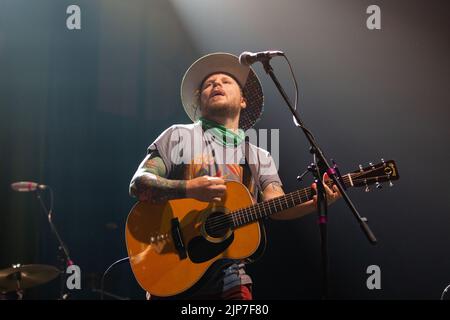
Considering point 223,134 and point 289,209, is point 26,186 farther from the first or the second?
point 289,209

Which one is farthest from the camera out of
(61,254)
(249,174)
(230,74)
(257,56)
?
(61,254)

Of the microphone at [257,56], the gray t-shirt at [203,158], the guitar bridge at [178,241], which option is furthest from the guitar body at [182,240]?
the microphone at [257,56]

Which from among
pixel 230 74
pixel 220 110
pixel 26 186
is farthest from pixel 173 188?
pixel 26 186

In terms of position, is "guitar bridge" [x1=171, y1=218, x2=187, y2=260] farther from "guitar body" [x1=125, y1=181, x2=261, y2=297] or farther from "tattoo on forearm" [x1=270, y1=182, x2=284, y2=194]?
"tattoo on forearm" [x1=270, y1=182, x2=284, y2=194]

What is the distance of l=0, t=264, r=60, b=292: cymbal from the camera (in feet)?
9.93

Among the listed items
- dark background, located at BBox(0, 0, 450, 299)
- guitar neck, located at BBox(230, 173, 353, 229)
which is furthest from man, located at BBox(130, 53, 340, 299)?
dark background, located at BBox(0, 0, 450, 299)

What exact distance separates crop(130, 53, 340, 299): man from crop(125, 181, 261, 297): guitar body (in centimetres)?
6

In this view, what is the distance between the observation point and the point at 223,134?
2.82 m

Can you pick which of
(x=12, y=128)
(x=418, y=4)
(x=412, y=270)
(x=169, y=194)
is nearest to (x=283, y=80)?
(x=418, y=4)

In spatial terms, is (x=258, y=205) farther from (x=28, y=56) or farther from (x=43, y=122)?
(x=28, y=56)

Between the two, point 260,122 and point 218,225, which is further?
point 260,122

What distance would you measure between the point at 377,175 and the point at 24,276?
2434mm

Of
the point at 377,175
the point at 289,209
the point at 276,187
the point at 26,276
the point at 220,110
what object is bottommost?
the point at 26,276

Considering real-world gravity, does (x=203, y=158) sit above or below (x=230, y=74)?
below
